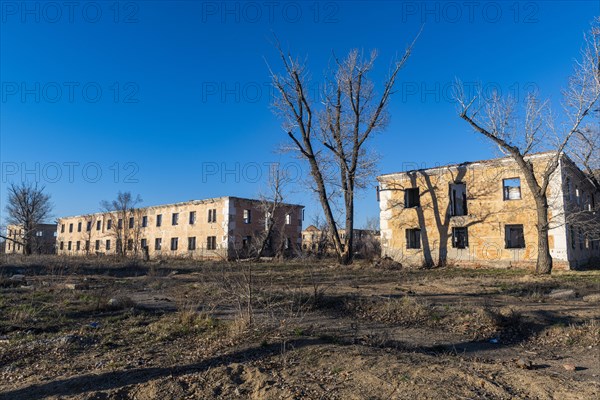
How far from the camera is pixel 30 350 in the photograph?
6059 mm

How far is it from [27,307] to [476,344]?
9013 millimetres

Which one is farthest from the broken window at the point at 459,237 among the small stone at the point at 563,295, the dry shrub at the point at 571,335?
the dry shrub at the point at 571,335

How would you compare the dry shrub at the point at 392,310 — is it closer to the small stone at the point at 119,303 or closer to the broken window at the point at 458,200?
the small stone at the point at 119,303

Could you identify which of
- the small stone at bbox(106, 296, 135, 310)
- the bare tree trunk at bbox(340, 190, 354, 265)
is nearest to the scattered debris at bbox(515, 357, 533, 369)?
the small stone at bbox(106, 296, 135, 310)

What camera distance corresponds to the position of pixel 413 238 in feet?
87.9

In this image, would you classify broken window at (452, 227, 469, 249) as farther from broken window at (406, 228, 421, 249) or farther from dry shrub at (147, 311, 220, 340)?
dry shrub at (147, 311, 220, 340)

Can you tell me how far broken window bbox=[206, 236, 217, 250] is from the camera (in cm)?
3897

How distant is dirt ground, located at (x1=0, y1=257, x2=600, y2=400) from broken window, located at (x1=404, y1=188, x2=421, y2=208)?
1675 centimetres

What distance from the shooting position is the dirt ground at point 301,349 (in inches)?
171

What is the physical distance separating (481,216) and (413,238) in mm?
4510

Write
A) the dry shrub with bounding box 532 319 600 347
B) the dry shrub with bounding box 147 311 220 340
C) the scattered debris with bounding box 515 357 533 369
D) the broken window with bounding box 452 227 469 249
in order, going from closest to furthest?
the scattered debris with bounding box 515 357 533 369 → the dry shrub with bounding box 532 319 600 347 → the dry shrub with bounding box 147 311 220 340 → the broken window with bounding box 452 227 469 249

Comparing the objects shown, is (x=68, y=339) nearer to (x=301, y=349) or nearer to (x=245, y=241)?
(x=301, y=349)

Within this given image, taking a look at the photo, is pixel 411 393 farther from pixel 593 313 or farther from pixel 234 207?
pixel 234 207

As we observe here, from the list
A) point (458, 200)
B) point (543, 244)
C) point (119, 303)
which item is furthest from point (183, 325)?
point (458, 200)
